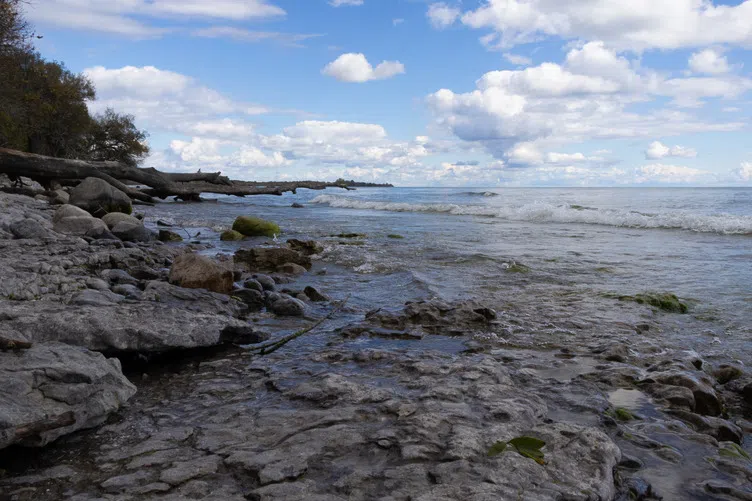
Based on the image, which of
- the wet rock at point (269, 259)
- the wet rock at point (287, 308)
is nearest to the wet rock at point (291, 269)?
the wet rock at point (269, 259)

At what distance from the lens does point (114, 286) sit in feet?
17.9

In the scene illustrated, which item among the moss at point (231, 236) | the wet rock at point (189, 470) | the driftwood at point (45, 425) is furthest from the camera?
the moss at point (231, 236)

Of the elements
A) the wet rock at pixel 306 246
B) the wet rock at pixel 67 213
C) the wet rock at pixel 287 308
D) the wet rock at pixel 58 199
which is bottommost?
the wet rock at pixel 287 308

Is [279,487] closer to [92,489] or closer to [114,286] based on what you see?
[92,489]

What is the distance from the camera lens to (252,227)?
47.4 feet

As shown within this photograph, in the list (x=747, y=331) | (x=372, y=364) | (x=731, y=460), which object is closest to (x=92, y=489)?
(x=372, y=364)

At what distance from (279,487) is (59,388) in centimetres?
138

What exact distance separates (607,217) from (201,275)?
62.1ft

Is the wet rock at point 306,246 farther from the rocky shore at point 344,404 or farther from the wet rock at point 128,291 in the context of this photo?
the wet rock at point 128,291

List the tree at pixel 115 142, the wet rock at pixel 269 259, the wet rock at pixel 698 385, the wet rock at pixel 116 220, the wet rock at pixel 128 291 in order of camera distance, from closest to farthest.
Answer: the wet rock at pixel 698 385, the wet rock at pixel 128 291, the wet rock at pixel 269 259, the wet rock at pixel 116 220, the tree at pixel 115 142

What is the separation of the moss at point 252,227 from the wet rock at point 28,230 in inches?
250

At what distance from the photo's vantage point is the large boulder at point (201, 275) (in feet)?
19.8

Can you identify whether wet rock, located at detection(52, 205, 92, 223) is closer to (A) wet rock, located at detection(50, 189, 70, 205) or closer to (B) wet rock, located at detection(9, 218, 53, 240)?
(B) wet rock, located at detection(9, 218, 53, 240)

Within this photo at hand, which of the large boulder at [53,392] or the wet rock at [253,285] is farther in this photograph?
the wet rock at [253,285]
